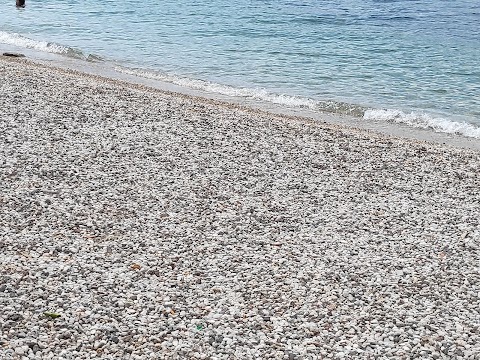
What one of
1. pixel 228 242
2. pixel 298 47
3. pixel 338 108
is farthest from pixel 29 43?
pixel 228 242

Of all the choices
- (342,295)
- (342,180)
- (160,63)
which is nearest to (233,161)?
(342,180)

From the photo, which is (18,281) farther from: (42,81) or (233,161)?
(42,81)

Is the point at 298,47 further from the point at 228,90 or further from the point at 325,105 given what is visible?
the point at 325,105

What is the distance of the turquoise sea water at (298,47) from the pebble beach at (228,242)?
18.2ft

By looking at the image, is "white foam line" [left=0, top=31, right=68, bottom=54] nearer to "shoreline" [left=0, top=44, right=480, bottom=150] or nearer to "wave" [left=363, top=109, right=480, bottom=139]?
"shoreline" [left=0, top=44, right=480, bottom=150]

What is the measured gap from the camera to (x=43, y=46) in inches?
1042

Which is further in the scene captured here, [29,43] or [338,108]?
[29,43]

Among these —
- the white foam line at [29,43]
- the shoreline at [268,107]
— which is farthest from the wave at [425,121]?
the white foam line at [29,43]

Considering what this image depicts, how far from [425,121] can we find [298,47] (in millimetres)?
10516

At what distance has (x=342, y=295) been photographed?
710 centimetres

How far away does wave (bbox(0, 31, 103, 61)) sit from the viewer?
24881 millimetres

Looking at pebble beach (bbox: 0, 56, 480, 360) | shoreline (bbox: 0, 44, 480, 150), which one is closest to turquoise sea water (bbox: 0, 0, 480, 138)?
shoreline (bbox: 0, 44, 480, 150)

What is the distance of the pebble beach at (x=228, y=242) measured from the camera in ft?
20.4

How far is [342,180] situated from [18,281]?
18.7 ft
